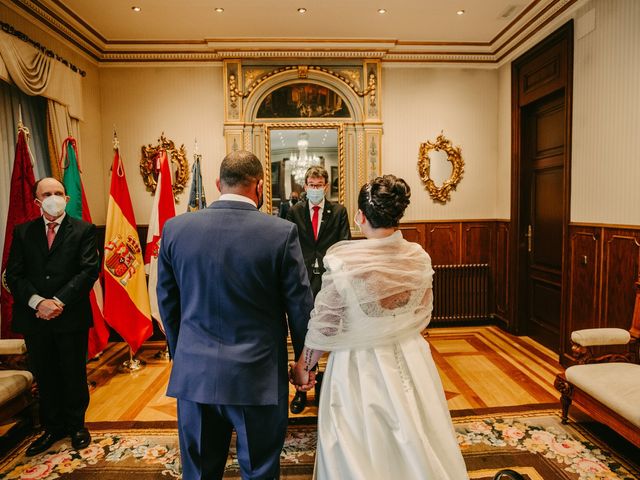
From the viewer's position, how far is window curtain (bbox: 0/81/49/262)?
11.9 ft

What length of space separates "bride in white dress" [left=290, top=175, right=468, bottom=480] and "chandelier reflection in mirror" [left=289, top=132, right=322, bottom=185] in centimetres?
353

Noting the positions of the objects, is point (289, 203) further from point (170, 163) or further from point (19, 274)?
point (19, 274)

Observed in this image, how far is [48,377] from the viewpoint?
8.94 ft

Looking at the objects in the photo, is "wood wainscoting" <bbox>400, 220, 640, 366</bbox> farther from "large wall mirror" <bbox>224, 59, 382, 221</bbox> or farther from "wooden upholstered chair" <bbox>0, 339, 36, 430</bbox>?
"wooden upholstered chair" <bbox>0, 339, 36, 430</bbox>

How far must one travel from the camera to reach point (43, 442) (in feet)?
8.79

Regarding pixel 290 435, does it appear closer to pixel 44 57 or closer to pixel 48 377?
pixel 48 377

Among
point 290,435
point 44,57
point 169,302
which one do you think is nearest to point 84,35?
point 44,57

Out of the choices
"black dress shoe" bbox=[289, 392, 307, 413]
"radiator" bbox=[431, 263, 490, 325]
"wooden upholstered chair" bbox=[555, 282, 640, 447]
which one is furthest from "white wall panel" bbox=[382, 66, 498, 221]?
"black dress shoe" bbox=[289, 392, 307, 413]

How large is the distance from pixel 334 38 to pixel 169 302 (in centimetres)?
419

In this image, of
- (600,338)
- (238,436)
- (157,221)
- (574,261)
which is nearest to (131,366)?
(157,221)

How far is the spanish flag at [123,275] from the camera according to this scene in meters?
3.97

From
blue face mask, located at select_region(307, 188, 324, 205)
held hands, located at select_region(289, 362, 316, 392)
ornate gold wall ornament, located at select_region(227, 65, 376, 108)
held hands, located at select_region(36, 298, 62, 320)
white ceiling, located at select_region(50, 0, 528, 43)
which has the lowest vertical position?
held hands, located at select_region(289, 362, 316, 392)

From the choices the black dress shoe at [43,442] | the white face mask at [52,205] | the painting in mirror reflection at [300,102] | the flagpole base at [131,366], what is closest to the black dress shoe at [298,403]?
the black dress shoe at [43,442]

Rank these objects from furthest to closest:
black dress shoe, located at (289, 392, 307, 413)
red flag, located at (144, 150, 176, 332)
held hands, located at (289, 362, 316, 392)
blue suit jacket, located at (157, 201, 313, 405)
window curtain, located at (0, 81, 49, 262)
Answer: red flag, located at (144, 150, 176, 332) < window curtain, located at (0, 81, 49, 262) < black dress shoe, located at (289, 392, 307, 413) < held hands, located at (289, 362, 316, 392) < blue suit jacket, located at (157, 201, 313, 405)
